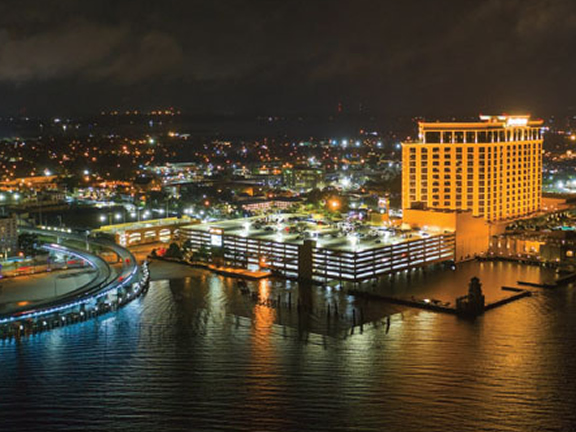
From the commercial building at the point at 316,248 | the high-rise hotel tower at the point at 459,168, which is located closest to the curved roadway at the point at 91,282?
the commercial building at the point at 316,248

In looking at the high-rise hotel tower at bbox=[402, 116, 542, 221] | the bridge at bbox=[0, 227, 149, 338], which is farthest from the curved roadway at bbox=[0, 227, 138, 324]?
the high-rise hotel tower at bbox=[402, 116, 542, 221]

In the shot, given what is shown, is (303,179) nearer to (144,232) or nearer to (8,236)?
(144,232)

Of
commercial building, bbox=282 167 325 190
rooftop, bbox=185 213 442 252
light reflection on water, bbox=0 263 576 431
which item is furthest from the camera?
commercial building, bbox=282 167 325 190

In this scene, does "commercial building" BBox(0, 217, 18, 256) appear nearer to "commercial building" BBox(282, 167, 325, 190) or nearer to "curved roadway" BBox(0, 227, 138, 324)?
"curved roadway" BBox(0, 227, 138, 324)

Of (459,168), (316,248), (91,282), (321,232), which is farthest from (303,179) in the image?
(91,282)

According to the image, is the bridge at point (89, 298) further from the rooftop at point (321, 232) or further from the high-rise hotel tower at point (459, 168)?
the high-rise hotel tower at point (459, 168)

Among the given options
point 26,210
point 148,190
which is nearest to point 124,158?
point 148,190

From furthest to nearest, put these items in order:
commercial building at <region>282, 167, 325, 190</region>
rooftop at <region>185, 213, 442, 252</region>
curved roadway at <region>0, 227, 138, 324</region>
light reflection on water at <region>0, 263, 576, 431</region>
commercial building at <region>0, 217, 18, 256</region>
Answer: commercial building at <region>282, 167, 325, 190</region> → commercial building at <region>0, 217, 18, 256</region> → rooftop at <region>185, 213, 442, 252</region> → curved roadway at <region>0, 227, 138, 324</region> → light reflection on water at <region>0, 263, 576, 431</region>

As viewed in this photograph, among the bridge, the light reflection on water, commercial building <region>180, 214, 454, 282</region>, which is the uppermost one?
commercial building <region>180, 214, 454, 282</region>
